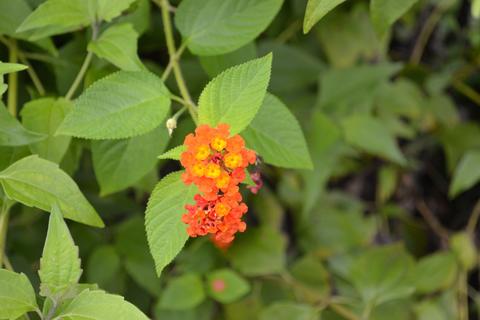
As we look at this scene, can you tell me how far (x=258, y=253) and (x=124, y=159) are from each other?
2.06 feet

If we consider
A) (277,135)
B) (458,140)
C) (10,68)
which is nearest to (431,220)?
(458,140)

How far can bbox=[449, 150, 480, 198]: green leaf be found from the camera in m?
1.77

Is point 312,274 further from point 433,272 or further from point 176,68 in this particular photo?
point 176,68

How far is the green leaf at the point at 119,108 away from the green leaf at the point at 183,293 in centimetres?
65

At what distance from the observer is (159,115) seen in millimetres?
958

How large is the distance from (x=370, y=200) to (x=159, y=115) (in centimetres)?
133

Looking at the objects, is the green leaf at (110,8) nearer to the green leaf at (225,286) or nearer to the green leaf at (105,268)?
the green leaf at (105,268)

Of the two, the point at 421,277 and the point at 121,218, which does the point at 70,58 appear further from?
the point at 421,277

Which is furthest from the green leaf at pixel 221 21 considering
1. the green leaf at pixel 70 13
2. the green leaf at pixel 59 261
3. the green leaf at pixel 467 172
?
the green leaf at pixel 467 172

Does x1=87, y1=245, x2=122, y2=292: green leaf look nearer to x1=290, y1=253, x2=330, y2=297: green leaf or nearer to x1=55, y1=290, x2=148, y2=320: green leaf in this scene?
x1=290, y1=253, x2=330, y2=297: green leaf

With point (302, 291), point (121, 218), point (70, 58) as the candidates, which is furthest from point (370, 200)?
point (70, 58)

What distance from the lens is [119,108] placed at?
0.95m

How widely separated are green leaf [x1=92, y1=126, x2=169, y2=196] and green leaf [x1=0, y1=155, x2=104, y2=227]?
0.15 m

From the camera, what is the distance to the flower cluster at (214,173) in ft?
2.70
